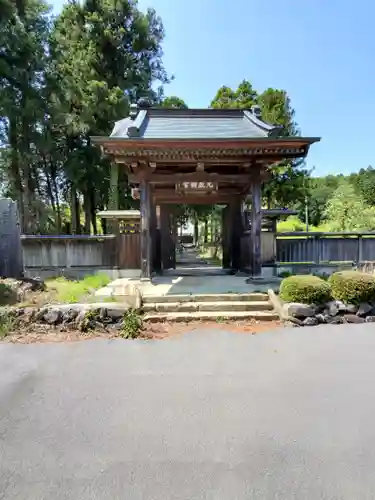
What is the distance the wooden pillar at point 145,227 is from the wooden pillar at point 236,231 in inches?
129

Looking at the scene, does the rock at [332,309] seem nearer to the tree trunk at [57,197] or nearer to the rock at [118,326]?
the rock at [118,326]

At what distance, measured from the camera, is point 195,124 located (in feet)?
31.6

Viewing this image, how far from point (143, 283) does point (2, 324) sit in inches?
137

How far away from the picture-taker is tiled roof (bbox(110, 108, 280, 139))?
847 cm

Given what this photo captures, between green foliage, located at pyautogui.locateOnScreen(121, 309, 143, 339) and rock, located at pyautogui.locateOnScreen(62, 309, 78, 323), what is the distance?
0.81 metres

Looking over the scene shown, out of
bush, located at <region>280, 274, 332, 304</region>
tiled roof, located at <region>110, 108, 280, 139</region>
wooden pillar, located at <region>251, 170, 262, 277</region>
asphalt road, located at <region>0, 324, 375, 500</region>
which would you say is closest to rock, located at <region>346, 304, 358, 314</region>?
bush, located at <region>280, 274, 332, 304</region>

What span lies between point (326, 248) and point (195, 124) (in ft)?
17.6

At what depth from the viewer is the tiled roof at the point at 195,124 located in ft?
27.8

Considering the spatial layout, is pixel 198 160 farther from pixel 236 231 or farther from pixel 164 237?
pixel 164 237

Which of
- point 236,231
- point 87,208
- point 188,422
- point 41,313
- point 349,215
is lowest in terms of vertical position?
point 188,422

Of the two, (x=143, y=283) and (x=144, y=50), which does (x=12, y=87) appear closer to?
(x=144, y=50)

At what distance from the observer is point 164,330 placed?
199 inches

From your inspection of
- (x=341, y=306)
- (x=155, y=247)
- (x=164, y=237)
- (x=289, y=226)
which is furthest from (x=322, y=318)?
(x=289, y=226)

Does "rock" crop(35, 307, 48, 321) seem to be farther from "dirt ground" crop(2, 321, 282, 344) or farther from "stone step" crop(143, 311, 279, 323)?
"stone step" crop(143, 311, 279, 323)
